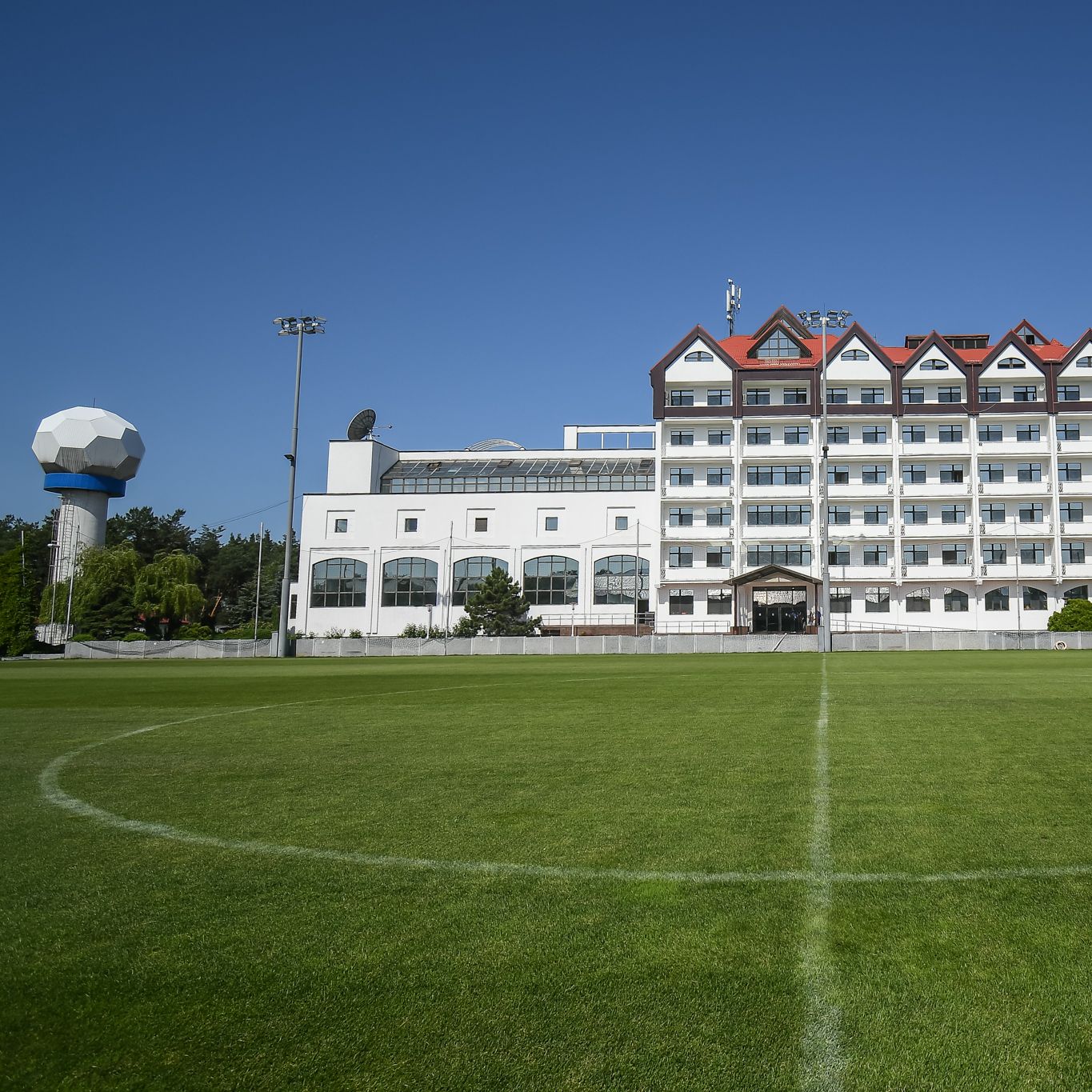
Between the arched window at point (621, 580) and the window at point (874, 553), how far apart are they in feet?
57.0

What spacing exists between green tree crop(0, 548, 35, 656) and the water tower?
317cm

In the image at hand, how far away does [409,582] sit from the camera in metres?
80.6

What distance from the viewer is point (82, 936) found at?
168 inches

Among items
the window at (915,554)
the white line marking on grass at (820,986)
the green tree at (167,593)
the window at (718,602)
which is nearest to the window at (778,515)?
the window at (718,602)

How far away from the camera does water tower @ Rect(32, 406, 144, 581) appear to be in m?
79.5

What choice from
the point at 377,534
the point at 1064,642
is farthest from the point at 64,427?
the point at 1064,642

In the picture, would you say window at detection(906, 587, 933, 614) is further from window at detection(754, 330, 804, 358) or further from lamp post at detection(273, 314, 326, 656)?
lamp post at detection(273, 314, 326, 656)

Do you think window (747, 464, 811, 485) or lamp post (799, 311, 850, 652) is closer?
lamp post (799, 311, 850, 652)

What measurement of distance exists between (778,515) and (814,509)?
2763 mm

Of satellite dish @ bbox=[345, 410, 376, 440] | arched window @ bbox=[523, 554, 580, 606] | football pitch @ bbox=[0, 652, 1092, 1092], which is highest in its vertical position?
satellite dish @ bbox=[345, 410, 376, 440]

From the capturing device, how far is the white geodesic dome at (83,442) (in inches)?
3127

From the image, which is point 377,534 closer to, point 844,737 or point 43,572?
point 43,572

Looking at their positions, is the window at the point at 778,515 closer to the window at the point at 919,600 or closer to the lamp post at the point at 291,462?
the window at the point at 919,600

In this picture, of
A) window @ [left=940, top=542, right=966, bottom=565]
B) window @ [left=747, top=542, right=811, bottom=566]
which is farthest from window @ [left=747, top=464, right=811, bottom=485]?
window @ [left=940, top=542, right=966, bottom=565]
